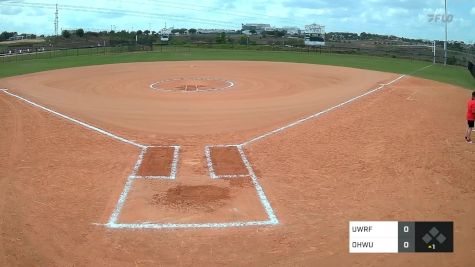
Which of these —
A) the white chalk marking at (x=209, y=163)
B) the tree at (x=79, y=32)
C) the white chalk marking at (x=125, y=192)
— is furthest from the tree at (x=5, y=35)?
the white chalk marking at (x=209, y=163)

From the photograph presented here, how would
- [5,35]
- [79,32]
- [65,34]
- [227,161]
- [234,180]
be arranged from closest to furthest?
[234,180], [227,161], [65,34], [79,32], [5,35]

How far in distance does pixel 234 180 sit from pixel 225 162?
1.58 meters

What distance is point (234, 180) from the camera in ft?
38.7

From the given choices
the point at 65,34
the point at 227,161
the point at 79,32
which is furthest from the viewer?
the point at 79,32

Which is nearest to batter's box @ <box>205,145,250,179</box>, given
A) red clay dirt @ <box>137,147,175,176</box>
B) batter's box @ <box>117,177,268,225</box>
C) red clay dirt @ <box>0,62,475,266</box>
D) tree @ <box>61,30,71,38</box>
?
red clay dirt @ <box>0,62,475,266</box>

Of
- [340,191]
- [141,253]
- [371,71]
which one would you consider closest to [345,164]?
[340,191]

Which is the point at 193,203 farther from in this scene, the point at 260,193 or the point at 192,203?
the point at 260,193

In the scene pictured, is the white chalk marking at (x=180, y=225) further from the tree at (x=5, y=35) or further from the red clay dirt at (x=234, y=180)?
the tree at (x=5, y=35)

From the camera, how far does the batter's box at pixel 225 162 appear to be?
12258 millimetres

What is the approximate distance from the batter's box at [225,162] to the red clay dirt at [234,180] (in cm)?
38

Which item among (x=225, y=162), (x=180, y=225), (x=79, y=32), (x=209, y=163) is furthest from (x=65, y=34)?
(x=180, y=225)

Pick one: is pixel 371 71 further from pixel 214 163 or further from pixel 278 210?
pixel 278 210

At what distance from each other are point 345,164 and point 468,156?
4052mm
